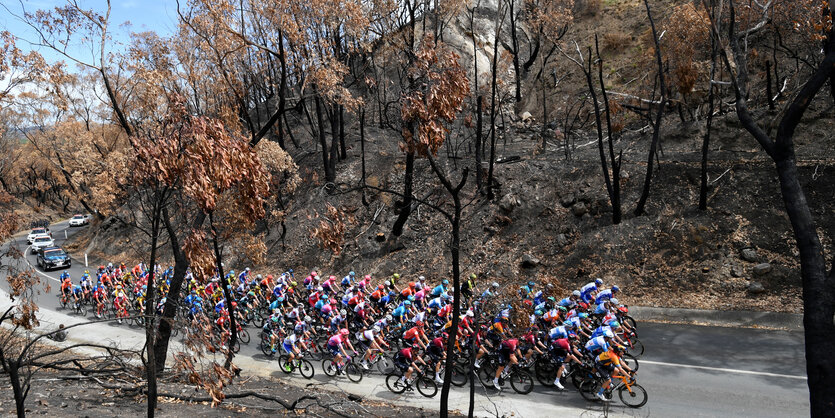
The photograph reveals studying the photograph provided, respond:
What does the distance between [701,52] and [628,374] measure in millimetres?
25844

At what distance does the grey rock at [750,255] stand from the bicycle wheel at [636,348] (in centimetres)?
692

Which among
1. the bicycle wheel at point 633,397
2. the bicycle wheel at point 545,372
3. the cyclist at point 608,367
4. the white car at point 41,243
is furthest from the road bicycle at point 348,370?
the white car at point 41,243

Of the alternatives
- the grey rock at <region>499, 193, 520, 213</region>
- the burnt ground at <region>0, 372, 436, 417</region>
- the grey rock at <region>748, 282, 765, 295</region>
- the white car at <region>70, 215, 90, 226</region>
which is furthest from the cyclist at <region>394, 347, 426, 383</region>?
the white car at <region>70, 215, 90, 226</region>

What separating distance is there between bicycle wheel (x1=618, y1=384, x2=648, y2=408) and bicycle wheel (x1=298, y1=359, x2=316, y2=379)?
25.6ft

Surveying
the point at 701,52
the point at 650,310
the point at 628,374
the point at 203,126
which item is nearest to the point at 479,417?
the point at 628,374

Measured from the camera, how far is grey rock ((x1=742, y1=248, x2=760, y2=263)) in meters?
19.2

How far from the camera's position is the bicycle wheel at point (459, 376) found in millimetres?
13391

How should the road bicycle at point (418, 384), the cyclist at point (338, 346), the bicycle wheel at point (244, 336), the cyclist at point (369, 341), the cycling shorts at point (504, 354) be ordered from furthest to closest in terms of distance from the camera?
the bicycle wheel at point (244, 336) → the cyclist at point (338, 346) → the cyclist at point (369, 341) → the road bicycle at point (418, 384) → the cycling shorts at point (504, 354)

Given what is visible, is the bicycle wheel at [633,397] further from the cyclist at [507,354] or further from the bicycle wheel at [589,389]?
the cyclist at [507,354]

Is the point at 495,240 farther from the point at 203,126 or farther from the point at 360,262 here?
the point at 203,126

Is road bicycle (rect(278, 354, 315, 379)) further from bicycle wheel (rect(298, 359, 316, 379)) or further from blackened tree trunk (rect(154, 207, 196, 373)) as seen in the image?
blackened tree trunk (rect(154, 207, 196, 373))

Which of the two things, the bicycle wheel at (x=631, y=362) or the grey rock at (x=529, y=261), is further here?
the grey rock at (x=529, y=261)

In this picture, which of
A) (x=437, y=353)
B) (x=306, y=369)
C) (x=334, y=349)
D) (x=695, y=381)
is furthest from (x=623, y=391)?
(x=306, y=369)

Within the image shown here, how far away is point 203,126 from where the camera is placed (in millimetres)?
7859
